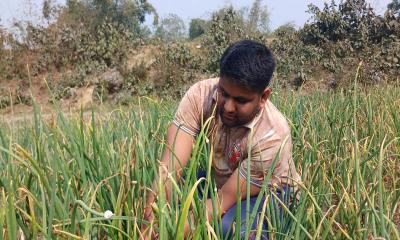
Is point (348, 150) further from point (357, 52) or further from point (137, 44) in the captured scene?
point (137, 44)

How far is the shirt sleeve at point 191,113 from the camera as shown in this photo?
174 centimetres

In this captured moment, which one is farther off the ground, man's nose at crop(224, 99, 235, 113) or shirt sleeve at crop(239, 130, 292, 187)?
→ man's nose at crop(224, 99, 235, 113)

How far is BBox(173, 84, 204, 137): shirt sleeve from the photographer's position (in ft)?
5.72

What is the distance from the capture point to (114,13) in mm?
Answer: 13180

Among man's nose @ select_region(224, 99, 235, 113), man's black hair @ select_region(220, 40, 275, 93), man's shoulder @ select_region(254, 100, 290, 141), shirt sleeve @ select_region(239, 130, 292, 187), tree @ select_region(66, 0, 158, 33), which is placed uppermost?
tree @ select_region(66, 0, 158, 33)

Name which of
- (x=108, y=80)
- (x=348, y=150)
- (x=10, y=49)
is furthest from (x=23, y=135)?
(x=10, y=49)

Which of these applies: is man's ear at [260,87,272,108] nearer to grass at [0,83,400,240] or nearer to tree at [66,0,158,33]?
grass at [0,83,400,240]

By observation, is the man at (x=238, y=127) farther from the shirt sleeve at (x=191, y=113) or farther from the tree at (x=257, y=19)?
the tree at (x=257, y=19)

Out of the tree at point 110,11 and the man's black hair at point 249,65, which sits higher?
the tree at point 110,11

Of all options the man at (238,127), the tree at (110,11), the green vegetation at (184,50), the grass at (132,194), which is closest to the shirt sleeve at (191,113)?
the man at (238,127)

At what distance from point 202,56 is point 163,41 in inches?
54.4

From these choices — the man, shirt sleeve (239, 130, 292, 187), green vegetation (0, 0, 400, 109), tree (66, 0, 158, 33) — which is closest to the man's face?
the man

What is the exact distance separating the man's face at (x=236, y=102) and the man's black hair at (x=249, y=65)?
0.02 meters

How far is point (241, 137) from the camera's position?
5.54 ft
